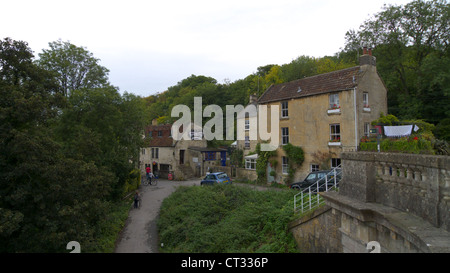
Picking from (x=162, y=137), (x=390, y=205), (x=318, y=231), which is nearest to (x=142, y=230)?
(x=318, y=231)

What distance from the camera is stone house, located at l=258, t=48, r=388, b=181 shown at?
20.6 metres

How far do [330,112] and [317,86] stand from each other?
9.12ft

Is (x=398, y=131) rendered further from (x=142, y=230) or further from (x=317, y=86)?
(x=142, y=230)

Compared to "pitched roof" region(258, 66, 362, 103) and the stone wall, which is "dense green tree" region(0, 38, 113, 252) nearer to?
the stone wall

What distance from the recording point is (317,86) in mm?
23250

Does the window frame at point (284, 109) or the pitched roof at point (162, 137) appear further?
the pitched roof at point (162, 137)

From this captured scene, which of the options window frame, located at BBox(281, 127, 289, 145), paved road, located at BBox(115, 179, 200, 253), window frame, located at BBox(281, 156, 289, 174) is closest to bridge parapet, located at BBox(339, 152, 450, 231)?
paved road, located at BBox(115, 179, 200, 253)

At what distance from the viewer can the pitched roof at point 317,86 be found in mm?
21125

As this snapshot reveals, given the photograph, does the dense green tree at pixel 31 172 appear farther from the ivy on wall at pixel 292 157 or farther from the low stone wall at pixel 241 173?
the low stone wall at pixel 241 173

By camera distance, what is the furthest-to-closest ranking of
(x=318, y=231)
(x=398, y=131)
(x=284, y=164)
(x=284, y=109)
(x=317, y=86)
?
→ (x=284, y=109), (x=284, y=164), (x=317, y=86), (x=398, y=131), (x=318, y=231)

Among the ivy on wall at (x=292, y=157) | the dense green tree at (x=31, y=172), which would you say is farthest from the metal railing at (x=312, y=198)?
the dense green tree at (x=31, y=172)

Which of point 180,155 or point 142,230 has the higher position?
point 180,155
